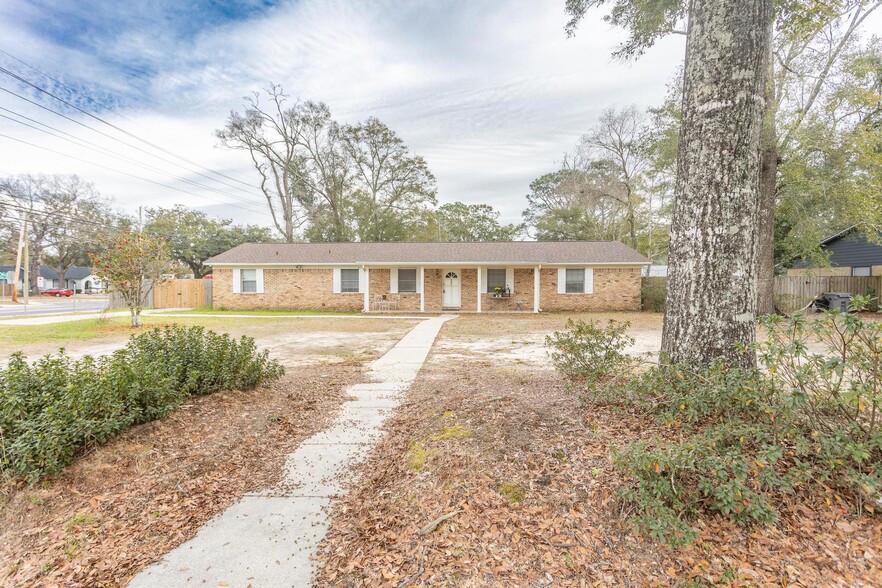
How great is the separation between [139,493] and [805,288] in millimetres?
22234

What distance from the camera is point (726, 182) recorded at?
2840 mm

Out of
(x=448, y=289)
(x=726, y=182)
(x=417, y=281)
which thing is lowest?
(x=448, y=289)

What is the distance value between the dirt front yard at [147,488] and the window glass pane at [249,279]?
1557cm

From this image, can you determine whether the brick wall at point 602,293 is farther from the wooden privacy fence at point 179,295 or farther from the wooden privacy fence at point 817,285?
the wooden privacy fence at point 179,295

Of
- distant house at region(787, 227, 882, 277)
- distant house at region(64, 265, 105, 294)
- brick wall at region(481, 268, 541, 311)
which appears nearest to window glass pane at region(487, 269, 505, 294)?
brick wall at region(481, 268, 541, 311)

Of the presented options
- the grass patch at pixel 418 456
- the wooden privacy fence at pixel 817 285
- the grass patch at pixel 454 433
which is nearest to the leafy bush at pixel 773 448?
the grass patch at pixel 454 433

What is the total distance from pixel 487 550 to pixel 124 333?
12518mm

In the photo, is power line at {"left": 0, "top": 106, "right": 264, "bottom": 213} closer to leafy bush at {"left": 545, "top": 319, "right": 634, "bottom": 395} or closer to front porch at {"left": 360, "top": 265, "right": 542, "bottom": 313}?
front porch at {"left": 360, "top": 265, "right": 542, "bottom": 313}

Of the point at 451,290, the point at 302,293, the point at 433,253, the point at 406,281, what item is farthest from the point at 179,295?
the point at 451,290

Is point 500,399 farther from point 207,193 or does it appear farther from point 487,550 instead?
point 207,193

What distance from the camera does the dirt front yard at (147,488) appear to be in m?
2.03

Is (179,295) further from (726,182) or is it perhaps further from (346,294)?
(726,182)

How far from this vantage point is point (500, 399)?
3.70 m

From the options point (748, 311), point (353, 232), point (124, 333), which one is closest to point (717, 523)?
point (748, 311)
